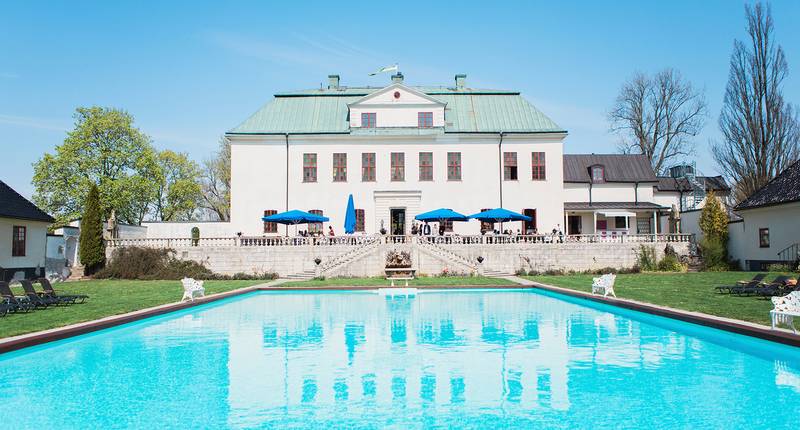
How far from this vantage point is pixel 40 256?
28.5 metres

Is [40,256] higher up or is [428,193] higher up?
[428,193]

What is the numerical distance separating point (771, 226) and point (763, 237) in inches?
34.7

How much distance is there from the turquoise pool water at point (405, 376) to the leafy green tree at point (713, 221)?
19426 millimetres

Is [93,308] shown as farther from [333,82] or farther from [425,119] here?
[333,82]

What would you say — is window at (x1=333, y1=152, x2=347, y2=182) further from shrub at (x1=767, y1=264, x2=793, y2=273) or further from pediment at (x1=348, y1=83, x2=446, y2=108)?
shrub at (x1=767, y1=264, x2=793, y2=273)

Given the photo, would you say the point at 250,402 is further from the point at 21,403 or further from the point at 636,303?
the point at 636,303

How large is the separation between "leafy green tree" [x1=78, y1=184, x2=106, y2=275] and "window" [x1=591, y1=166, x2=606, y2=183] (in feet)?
104

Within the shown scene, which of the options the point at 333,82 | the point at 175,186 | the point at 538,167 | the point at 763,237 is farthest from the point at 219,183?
the point at 763,237

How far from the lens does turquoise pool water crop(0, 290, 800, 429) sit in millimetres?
6527

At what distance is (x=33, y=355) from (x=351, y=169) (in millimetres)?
26119

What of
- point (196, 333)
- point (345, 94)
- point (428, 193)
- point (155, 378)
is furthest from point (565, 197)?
point (155, 378)

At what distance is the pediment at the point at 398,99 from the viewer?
35594 millimetres

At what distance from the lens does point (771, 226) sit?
90.9ft

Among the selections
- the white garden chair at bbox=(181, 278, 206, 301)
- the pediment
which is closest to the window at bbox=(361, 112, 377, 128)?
the pediment
